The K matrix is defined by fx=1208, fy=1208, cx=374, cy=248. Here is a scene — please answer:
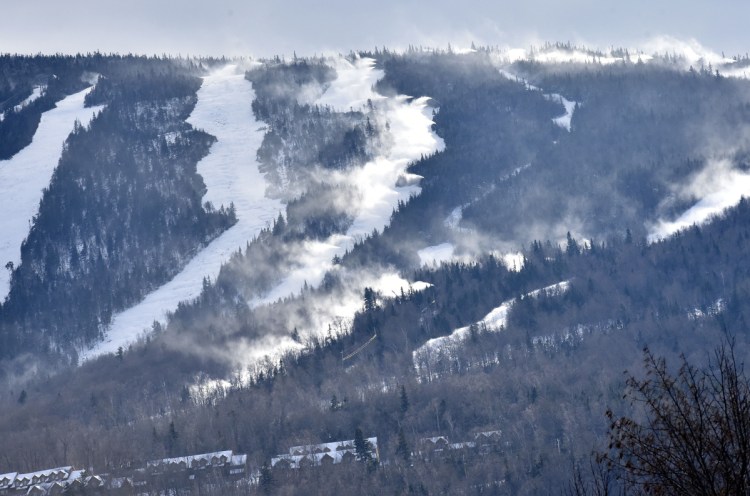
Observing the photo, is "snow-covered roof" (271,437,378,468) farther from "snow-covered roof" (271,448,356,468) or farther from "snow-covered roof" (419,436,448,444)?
"snow-covered roof" (419,436,448,444)

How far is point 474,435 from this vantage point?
174 m

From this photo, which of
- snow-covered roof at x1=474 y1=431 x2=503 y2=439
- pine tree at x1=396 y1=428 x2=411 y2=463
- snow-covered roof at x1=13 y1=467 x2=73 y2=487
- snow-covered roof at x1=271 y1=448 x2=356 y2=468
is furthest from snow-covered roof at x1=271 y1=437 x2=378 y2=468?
snow-covered roof at x1=13 y1=467 x2=73 y2=487

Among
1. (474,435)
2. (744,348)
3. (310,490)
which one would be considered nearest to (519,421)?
(474,435)

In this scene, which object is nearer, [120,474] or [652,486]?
[652,486]

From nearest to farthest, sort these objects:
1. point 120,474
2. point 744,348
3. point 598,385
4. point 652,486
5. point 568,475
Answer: point 652,486
point 568,475
point 120,474
point 598,385
point 744,348

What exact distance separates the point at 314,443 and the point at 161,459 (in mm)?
22646

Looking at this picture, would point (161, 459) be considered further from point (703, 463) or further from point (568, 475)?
point (703, 463)

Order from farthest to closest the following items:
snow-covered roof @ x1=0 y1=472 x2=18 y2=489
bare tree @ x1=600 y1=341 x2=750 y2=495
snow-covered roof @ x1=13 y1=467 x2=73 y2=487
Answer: snow-covered roof @ x1=0 y1=472 x2=18 y2=489 < snow-covered roof @ x1=13 y1=467 x2=73 y2=487 < bare tree @ x1=600 y1=341 x2=750 y2=495

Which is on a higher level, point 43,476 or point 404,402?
point 404,402

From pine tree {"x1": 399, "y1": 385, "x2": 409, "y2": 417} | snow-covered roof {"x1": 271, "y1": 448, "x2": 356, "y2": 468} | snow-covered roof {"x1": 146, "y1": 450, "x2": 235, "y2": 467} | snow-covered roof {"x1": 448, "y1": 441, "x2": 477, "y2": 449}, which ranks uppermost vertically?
pine tree {"x1": 399, "y1": 385, "x2": 409, "y2": 417}

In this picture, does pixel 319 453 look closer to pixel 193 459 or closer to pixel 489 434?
pixel 193 459

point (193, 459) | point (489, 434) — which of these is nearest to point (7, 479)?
point (193, 459)

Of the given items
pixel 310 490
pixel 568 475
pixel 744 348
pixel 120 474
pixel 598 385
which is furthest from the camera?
pixel 744 348

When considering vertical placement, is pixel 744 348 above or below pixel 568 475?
above
